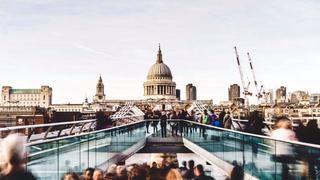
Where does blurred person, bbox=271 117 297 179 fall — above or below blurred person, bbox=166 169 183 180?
above

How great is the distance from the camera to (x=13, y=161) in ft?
17.3

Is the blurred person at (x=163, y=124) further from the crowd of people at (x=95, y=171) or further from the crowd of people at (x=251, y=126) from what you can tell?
the crowd of people at (x=95, y=171)

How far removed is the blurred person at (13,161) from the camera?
205 inches

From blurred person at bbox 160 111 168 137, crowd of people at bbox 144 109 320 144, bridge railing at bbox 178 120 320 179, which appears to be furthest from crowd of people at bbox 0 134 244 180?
blurred person at bbox 160 111 168 137

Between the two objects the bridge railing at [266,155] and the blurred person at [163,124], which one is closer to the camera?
the bridge railing at [266,155]

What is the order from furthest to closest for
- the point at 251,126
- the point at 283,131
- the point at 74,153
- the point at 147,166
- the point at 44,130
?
the point at 251,126, the point at 44,130, the point at 74,153, the point at 283,131, the point at 147,166

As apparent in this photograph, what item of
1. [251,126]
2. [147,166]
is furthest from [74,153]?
[251,126]

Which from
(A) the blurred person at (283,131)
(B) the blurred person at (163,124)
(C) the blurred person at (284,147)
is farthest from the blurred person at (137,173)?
(B) the blurred person at (163,124)

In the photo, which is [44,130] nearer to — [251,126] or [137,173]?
[251,126]

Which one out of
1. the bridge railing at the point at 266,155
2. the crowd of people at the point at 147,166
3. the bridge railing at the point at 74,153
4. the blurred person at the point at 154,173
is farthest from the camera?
the bridge railing at the point at 74,153

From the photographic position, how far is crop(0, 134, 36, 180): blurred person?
5.20 m

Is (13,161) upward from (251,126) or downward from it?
downward

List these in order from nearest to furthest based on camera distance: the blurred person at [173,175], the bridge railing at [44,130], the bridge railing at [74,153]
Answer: the blurred person at [173,175]
the bridge railing at [74,153]
the bridge railing at [44,130]

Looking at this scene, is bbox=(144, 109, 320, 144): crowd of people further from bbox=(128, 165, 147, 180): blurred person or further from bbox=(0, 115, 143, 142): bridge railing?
bbox=(0, 115, 143, 142): bridge railing
